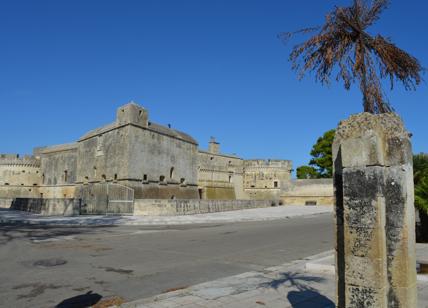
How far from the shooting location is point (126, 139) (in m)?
32.6

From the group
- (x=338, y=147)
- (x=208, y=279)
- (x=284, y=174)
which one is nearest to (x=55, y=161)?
(x=284, y=174)

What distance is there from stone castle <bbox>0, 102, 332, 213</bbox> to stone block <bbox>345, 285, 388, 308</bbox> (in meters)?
25.2

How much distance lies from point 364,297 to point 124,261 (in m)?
6.72

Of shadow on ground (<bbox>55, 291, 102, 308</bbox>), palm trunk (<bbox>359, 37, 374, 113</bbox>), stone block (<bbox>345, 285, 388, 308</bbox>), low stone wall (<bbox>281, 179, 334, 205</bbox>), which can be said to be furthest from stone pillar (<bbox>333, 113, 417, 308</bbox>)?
low stone wall (<bbox>281, 179, 334, 205</bbox>)

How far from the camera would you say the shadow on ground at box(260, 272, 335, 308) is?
Answer: 16.5 feet

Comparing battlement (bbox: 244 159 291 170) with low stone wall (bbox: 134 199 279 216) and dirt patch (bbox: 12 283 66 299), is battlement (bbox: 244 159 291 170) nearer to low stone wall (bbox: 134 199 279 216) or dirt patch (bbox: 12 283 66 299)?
low stone wall (bbox: 134 199 279 216)

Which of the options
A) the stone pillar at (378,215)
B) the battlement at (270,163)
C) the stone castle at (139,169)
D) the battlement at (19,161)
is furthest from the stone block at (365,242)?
the battlement at (19,161)

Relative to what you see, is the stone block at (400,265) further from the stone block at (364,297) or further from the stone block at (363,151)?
the stone block at (363,151)

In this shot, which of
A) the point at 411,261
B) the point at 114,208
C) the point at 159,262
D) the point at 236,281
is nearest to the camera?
the point at 411,261

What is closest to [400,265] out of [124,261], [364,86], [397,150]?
[397,150]

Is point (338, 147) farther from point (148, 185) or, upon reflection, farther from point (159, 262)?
point (148, 185)

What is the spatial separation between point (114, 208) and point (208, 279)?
20.8m

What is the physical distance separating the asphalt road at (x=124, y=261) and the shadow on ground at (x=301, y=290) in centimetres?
120

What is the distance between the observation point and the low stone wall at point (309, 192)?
40375 mm
